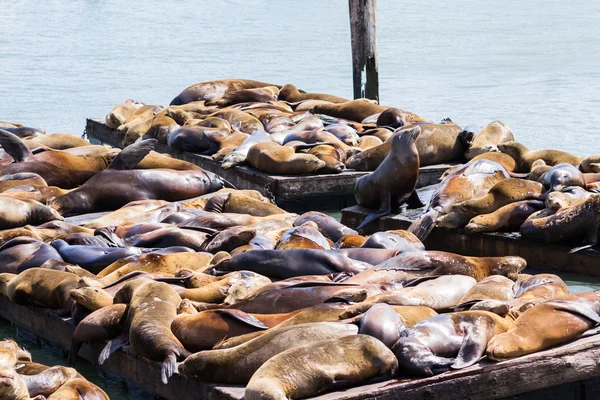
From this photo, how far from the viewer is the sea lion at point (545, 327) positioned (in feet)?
13.8

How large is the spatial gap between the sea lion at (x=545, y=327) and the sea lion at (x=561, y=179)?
296cm

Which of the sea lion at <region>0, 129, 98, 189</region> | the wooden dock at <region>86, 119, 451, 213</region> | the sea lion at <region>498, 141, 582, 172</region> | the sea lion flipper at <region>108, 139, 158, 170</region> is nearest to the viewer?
the sea lion at <region>498, 141, 582, 172</region>

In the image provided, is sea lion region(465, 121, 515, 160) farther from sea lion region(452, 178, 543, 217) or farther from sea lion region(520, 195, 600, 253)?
sea lion region(520, 195, 600, 253)

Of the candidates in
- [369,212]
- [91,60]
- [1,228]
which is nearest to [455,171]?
[369,212]

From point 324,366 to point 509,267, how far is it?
74.8 inches

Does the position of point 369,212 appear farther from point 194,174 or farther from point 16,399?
point 16,399

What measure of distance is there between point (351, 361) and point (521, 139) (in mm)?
12570

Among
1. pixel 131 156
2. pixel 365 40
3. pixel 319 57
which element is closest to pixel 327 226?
pixel 131 156

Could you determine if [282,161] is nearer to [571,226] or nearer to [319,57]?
[571,226]

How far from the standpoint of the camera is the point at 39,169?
29.9 ft

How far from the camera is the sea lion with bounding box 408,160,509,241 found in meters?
7.55

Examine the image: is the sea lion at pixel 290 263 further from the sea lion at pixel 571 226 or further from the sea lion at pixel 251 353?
the sea lion at pixel 571 226

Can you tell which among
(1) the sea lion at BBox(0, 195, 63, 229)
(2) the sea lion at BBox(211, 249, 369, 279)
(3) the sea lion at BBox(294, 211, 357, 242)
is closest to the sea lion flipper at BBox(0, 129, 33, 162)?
(1) the sea lion at BBox(0, 195, 63, 229)

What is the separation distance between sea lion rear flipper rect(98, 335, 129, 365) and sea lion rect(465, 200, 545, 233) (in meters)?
3.24
